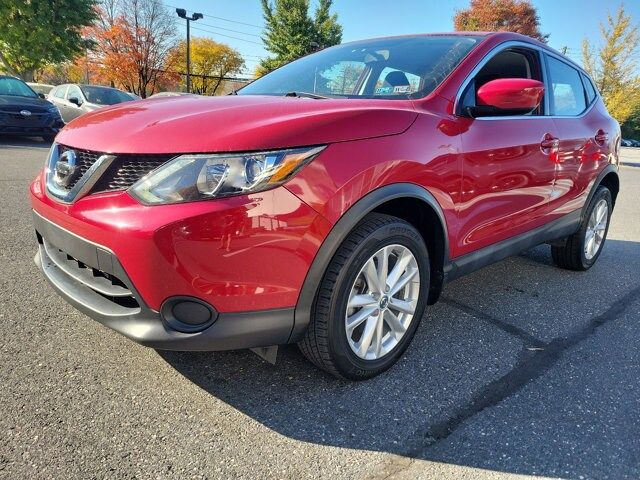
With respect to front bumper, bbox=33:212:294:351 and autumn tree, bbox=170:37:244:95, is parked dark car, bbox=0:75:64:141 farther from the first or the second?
autumn tree, bbox=170:37:244:95

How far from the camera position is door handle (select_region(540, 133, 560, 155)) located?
3.02 metres

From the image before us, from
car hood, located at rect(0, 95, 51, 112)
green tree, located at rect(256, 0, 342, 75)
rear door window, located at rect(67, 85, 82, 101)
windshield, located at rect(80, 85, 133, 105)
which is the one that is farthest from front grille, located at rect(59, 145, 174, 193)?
green tree, located at rect(256, 0, 342, 75)

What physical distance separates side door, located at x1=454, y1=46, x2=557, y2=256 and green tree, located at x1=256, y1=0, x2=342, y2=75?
3663cm

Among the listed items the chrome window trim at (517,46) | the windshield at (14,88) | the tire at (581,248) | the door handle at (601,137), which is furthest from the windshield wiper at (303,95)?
the windshield at (14,88)

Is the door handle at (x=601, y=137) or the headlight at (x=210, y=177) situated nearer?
the headlight at (x=210, y=177)

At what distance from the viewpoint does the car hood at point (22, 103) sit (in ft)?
32.1

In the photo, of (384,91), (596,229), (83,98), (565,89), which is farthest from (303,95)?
(83,98)

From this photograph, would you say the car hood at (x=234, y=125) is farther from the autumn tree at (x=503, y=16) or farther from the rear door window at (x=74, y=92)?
the autumn tree at (x=503, y=16)

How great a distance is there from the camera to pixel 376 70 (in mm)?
2783

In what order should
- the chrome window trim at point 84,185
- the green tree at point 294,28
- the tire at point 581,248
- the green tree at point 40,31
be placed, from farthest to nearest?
1. the green tree at point 294,28
2. the green tree at point 40,31
3. the tire at point 581,248
4. the chrome window trim at point 84,185

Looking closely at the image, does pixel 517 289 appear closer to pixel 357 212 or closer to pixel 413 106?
pixel 413 106

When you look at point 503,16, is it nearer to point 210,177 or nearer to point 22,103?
point 22,103

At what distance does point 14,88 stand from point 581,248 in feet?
38.5

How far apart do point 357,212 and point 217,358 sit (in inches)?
41.2
